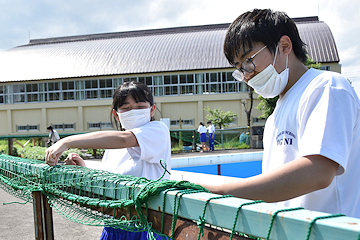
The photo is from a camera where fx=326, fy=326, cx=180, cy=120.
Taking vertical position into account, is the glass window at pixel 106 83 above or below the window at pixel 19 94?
above

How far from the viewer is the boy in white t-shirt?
3.29ft

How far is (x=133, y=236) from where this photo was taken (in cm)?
174

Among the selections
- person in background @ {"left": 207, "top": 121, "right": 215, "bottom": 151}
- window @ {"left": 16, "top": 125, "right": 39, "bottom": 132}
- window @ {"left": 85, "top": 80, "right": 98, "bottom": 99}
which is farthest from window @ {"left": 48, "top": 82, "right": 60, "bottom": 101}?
person in background @ {"left": 207, "top": 121, "right": 215, "bottom": 151}

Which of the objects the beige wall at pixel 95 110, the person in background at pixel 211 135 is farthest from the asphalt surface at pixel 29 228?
the beige wall at pixel 95 110

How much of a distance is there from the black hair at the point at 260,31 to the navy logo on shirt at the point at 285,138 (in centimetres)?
36

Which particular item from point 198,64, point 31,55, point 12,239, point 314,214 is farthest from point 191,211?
point 31,55

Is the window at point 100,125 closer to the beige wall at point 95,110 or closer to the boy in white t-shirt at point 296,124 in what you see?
the beige wall at point 95,110

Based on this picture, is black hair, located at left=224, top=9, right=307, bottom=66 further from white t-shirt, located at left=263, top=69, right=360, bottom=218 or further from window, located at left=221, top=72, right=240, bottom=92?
window, located at left=221, top=72, right=240, bottom=92

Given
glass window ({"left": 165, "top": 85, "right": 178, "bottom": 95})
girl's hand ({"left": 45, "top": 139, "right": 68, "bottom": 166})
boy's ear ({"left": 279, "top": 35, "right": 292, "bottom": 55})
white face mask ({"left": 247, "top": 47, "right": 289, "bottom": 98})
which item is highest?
glass window ({"left": 165, "top": 85, "right": 178, "bottom": 95})

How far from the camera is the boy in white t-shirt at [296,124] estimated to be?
3.29ft

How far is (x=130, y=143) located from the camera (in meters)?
1.91

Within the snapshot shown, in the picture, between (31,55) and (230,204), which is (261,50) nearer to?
(230,204)

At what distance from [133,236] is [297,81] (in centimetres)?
114

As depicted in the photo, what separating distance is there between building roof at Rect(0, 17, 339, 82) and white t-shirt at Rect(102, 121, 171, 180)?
27.0m
